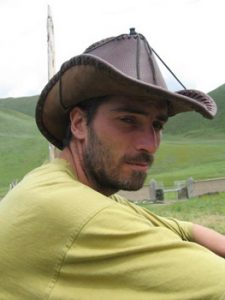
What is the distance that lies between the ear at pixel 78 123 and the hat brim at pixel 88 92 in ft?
0.10

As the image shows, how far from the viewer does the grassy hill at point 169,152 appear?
5263 cm

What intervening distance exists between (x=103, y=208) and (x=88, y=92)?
1.82 feet

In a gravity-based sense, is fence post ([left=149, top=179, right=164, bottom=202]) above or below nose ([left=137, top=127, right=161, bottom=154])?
below

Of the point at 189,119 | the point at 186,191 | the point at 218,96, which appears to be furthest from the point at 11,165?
the point at 218,96

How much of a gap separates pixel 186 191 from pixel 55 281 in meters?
24.4

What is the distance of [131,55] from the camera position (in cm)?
210

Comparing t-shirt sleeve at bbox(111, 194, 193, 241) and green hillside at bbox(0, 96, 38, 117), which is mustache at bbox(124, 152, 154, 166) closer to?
t-shirt sleeve at bbox(111, 194, 193, 241)

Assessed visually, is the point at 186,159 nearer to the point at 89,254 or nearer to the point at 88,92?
the point at 88,92

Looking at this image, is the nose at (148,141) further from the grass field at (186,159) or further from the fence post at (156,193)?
the grass field at (186,159)

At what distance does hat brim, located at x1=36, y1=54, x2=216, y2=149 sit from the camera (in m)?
1.93

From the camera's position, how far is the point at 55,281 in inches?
66.9

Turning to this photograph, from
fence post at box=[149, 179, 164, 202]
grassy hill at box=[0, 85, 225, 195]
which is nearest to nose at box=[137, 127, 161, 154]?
fence post at box=[149, 179, 164, 202]

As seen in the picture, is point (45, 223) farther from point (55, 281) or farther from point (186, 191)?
point (186, 191)

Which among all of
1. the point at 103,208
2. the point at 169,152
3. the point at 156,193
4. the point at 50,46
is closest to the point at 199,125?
the point at 169,152
